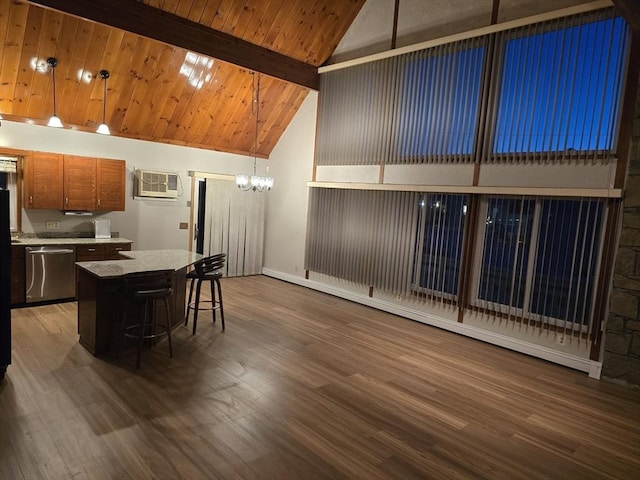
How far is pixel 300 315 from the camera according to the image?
18.4 feet

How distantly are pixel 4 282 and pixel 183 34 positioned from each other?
3517 millimetres

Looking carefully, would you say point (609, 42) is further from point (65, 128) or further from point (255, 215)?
point (65, 128)

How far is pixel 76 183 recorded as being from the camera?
18.9 ft

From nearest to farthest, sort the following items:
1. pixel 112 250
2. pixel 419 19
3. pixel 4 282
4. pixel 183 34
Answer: pixel 4 282 → pixel 183 34 → pixel 419 19 → pixel 112 250

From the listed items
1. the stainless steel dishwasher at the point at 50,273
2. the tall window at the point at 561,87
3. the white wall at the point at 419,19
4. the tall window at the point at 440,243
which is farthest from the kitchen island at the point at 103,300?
the white wall at the point at 419,19

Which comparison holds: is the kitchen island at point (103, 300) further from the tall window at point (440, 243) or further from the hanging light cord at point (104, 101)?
the tall window at point (440, 243)

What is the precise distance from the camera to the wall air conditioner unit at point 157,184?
6637 mm

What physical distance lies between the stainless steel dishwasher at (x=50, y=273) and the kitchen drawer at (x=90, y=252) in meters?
0.07

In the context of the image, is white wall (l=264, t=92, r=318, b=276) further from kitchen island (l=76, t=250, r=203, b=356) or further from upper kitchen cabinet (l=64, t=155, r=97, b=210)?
kitchen island (l=76, t=250, r=203, b=356)

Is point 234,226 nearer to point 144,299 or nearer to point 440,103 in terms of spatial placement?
point 144,299

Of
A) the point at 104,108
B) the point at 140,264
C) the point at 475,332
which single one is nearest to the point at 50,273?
the point at 140,264

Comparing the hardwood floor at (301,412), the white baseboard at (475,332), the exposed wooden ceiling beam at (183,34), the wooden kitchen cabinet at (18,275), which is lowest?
the hardwood floor at (301,412)

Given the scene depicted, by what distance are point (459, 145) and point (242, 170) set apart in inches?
177

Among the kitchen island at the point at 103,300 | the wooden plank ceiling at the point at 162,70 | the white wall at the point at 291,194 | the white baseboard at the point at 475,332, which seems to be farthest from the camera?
the white wall at the point at 291,194
